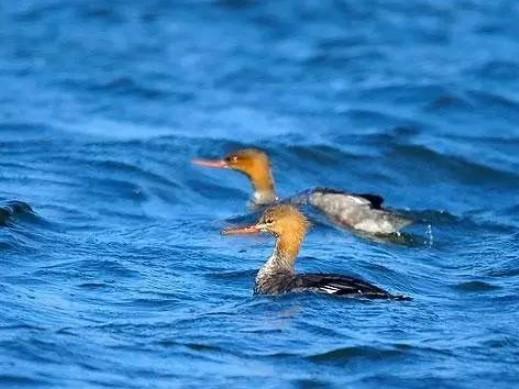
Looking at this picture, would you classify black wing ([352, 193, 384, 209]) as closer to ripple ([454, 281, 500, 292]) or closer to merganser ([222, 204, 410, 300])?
merganser ([222, 204, 410, 300])

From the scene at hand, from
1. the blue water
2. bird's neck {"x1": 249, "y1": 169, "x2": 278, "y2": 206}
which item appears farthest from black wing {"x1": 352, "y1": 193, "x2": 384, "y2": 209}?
bird's neck {"x1": 249, "y1": 169, "x2": 278, "y2": 206}

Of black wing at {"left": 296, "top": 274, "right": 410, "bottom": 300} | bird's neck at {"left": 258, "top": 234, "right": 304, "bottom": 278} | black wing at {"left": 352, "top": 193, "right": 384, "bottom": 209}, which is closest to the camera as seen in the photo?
black wing at {"left": 296, "top": 274, "right": 410, "bottom": 300}

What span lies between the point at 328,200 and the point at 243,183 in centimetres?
241

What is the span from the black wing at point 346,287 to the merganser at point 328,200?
125 inches

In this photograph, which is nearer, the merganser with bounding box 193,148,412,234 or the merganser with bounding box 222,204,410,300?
the merganser with bounding box 222,204,410,300

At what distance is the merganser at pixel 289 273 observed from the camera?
37.0 feet

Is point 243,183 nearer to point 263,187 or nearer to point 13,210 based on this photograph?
point 263,187

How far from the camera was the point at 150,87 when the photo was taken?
21609 mm

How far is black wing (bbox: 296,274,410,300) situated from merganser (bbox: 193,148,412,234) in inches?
125

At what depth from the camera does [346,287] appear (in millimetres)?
11266

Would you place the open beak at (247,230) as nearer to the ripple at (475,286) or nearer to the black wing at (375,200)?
the ripple at (475,286)

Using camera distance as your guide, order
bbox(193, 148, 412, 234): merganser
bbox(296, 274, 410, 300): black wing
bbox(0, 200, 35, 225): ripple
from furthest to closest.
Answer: bbox(193, 148, 412, 234): merganser < bbox(0, 200, 35, 225): ripple < bbox(296, 274, 410, 300): black wing

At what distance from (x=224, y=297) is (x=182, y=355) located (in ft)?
5.45

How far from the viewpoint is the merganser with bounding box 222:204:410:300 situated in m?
11.3
